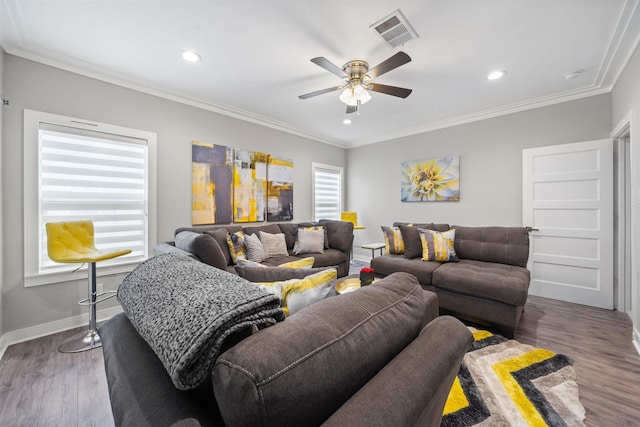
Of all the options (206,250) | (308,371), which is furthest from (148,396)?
(206,250)

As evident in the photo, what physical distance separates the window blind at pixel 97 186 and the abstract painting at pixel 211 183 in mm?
549

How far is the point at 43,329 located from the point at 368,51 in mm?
3951

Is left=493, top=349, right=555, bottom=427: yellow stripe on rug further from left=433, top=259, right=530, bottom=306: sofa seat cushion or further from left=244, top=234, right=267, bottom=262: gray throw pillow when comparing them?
left=244, top=234, right=267, bottom=262: gray throw pillow

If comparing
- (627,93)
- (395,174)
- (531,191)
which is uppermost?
(627,93)

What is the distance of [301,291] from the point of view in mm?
1033

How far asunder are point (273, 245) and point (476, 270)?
242cm

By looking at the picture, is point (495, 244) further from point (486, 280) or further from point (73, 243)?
point (73, 243)

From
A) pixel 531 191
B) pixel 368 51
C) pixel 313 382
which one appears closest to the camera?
pixel 313 382

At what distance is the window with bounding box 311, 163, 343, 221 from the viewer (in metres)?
5.06

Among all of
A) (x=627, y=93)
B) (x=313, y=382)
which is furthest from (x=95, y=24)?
(x=627, y=93)

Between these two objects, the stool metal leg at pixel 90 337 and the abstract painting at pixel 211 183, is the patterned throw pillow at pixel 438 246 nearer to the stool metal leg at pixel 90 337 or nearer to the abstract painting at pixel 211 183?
the abstract painting at pixel 211 183

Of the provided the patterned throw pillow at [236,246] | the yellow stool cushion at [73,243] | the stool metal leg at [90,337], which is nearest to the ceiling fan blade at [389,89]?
the patterned throw pillow at [236,246]

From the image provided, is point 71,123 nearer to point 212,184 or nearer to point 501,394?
point 212,184

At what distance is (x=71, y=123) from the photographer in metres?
2.48
